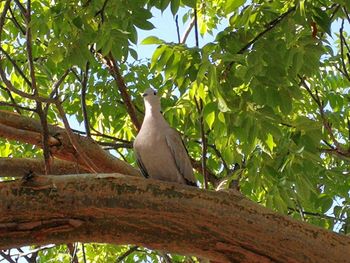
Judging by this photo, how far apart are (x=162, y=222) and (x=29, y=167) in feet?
6.10

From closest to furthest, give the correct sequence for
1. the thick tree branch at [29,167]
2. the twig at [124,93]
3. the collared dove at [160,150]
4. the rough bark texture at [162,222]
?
the rough bark texture at [162,222]
the thick tree branch at [29,167]
the collared dove at [160,150]
the twig at [124,93]

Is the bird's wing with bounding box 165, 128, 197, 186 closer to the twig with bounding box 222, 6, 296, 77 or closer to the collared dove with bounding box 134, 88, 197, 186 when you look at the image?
the collared dove with bounding box 134, 88, 197, 186

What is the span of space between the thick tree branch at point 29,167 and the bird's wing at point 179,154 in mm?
609

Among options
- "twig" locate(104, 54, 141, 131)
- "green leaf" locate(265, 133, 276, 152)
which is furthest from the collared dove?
"green leaf" locate(265, 133, 276, 152)

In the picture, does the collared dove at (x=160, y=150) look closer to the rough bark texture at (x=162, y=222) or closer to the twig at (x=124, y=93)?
the twig at (x=124, y=93)

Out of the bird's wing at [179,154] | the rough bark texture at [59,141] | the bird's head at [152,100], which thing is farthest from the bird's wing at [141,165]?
the bird's head at [152,100]

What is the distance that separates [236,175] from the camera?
4109 mm

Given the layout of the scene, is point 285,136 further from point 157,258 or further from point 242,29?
point 157,258

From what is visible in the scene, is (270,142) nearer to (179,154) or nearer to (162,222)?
(179,154)

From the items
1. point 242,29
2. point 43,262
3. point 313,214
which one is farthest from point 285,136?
point 43,262

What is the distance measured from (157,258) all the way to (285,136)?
228cm

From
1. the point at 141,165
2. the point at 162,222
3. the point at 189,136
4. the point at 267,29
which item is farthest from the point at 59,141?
the point at 162,222

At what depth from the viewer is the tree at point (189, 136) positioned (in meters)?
2.80

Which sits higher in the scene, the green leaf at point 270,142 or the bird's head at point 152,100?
the bird's head at point 152,100
